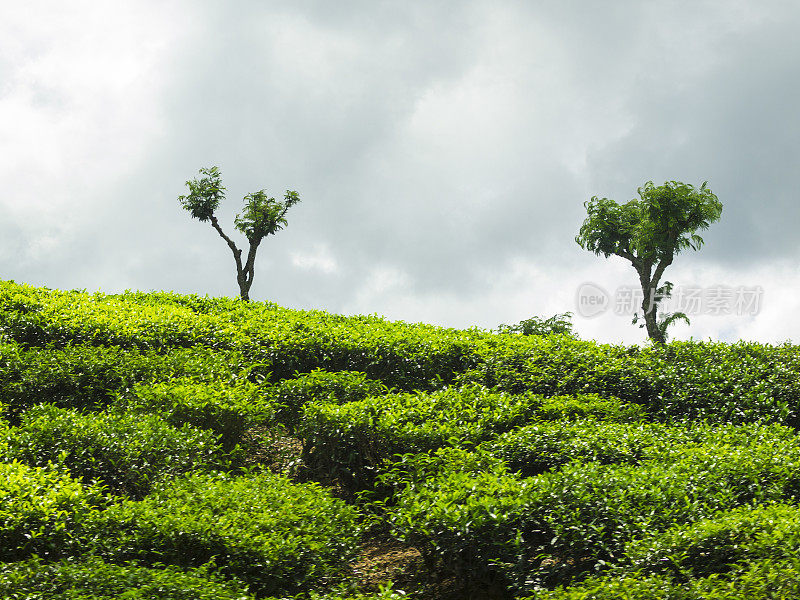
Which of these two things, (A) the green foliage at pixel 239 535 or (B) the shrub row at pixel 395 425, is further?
(B) the shrub row at pixel 395 425

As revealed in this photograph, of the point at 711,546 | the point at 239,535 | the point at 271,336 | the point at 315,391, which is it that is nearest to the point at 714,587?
the point at 711,546

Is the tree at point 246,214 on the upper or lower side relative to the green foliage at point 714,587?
upper

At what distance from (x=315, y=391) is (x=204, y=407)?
144 cm

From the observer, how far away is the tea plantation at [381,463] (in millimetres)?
5395

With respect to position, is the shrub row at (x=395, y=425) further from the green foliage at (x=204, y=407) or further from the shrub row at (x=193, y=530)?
the shrub row at (x=193, y=530)

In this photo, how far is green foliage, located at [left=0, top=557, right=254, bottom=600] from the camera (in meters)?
4.84

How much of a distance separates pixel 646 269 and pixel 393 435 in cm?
2221

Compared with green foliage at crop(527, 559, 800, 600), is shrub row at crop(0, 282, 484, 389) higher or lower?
higher

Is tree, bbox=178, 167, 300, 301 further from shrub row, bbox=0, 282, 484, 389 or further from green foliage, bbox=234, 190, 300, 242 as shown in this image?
shrub row, bbox=0, 282, 484, 389

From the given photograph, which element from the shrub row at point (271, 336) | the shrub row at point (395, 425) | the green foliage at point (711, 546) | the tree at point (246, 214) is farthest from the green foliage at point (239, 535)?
the tree at point (246, 214)

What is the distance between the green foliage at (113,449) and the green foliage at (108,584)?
185 centimetres

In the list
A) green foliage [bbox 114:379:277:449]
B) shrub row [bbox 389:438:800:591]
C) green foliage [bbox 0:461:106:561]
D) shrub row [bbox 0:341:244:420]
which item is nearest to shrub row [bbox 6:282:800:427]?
shrub row [bbox 0:341:244:420]

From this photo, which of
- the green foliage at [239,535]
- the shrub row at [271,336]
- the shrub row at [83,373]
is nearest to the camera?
the green foliage at [239,535]

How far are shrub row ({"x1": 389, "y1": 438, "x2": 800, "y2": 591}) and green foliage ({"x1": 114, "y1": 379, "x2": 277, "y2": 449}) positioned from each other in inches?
107
